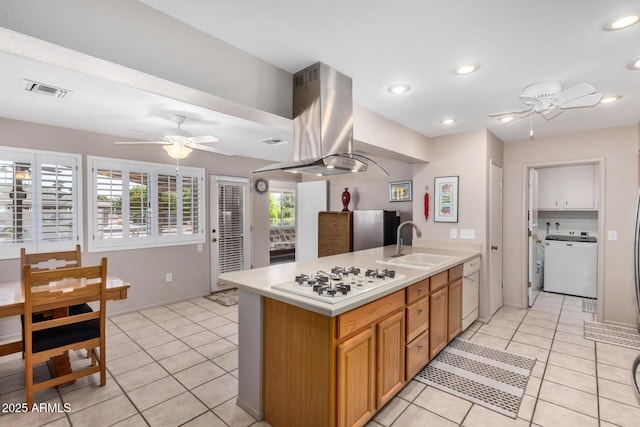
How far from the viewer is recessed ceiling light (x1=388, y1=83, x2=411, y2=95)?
248 cm

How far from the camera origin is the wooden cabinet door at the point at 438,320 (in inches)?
104

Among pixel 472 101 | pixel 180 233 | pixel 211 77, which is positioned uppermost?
pixel 472 101

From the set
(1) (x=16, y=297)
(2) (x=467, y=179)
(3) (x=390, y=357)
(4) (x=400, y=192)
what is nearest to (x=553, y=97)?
(2) (x=467, y=179)

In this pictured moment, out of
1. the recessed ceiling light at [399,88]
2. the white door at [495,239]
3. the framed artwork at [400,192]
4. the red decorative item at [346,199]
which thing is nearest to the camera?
the recessed ceiling light at [399,88]

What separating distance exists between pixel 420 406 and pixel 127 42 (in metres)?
2.78

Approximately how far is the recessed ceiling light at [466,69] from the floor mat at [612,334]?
3112 mm

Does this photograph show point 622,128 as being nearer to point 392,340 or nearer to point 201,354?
point 392,340

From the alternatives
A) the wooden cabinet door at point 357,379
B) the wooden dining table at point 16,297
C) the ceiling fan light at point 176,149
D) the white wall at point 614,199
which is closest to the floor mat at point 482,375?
the wooden cabinet door at point 357,379

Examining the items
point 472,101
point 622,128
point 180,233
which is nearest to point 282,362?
point 472,101

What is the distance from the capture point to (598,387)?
2389mm

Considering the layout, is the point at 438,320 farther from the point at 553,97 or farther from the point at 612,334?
the point at 612,334

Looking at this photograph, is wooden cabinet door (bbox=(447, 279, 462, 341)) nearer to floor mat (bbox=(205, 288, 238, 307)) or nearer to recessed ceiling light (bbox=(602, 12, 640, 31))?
recessed ceiling light (bbox=(602, 12, 640, 31))

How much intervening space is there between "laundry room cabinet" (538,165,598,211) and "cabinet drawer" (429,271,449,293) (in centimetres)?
320

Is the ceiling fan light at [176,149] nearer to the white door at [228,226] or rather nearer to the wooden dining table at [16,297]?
the wooden dining table at [16,297]
